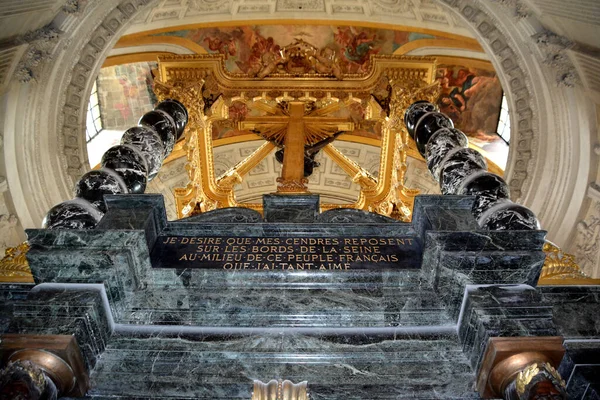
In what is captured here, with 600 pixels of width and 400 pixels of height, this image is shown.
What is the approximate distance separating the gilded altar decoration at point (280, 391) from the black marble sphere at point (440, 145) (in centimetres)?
368

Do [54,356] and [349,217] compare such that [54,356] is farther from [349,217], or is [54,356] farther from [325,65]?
[325,65]

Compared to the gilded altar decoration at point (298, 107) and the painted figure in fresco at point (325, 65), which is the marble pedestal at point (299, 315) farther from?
the painted figure in fresco at point (325, 65)

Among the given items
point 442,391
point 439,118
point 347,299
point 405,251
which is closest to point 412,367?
point 442,391

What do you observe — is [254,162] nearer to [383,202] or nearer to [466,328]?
[383,202]

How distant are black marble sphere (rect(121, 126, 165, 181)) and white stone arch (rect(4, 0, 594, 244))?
198 cm

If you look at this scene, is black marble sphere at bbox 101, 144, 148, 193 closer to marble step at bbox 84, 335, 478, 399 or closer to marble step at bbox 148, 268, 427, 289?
marble step at bbox 148, 268, 427, 289

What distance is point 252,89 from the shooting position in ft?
33.1

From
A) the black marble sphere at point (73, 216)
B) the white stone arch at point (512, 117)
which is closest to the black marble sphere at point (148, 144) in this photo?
the black marble sphere at point (73, 216)

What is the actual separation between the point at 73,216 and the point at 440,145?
13.5ft

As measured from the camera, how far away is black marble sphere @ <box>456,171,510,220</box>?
5538mm

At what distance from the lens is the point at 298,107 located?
33.0ft

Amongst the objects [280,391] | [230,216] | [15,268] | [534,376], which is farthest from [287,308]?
[15,268]

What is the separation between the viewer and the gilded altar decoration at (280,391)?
11.6 feet

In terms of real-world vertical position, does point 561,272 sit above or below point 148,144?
below
